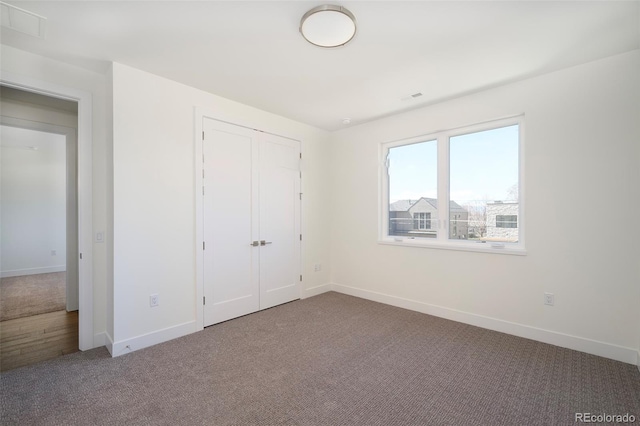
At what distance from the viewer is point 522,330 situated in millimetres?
2912

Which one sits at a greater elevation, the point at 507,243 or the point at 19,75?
the point at 19,75

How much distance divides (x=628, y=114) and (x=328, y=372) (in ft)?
11.0

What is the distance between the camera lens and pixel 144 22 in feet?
6.69

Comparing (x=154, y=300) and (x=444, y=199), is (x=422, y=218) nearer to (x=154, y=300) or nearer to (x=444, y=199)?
(x=444, y=199)

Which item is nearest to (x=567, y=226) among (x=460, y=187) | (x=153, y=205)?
(x=460, y=187)

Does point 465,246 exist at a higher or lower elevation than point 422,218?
lower

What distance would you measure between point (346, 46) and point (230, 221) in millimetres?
2273

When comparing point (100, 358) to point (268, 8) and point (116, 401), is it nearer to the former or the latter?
point (116, 401)

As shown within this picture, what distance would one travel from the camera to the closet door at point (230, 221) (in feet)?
10.6

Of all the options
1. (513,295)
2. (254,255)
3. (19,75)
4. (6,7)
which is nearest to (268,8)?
(6,7)

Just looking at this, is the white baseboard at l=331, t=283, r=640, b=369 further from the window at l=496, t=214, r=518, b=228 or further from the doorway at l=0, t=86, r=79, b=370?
the doorway at l=0, t=86, r=79, b=370

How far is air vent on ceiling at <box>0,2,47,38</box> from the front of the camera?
1.89 m

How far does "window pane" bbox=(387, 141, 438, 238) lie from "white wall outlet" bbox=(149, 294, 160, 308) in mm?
3046

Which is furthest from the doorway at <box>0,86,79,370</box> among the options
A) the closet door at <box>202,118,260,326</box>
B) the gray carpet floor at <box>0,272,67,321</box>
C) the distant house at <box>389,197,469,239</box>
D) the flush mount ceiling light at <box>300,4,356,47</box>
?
the distant house at <box>389,197,469,239</box>
